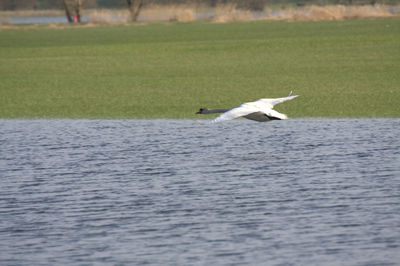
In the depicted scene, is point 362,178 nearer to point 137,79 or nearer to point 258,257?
point 258,257

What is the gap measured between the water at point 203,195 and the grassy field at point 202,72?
10.9 feet

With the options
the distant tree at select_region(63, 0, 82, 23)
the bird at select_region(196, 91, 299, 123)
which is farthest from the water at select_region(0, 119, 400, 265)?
the distant tree at select_region(63, 0, 82, 23)

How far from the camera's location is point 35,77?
92.7ft

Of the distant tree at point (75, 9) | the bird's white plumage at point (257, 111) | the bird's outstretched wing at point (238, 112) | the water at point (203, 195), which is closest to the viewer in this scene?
the water at point (203, 195)

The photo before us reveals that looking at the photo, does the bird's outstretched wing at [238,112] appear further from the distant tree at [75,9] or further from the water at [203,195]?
the distant tree at [75,9]

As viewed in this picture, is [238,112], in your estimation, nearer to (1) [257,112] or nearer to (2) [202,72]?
(1) [257,112]

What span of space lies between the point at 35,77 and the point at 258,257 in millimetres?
20843

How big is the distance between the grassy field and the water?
333cm

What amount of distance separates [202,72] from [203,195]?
1661 centimetres

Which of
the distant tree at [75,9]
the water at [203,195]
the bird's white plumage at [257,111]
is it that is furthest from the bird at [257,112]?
the distant tree at [75,9]

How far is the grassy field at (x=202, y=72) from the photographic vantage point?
21.2 m

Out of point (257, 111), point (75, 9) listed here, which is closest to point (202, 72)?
point (257, 111)

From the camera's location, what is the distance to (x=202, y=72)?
28.0 m

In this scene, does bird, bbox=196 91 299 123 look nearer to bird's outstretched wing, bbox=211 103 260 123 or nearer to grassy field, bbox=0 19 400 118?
bird's outstretched wing, bbox=211 103 260 123
